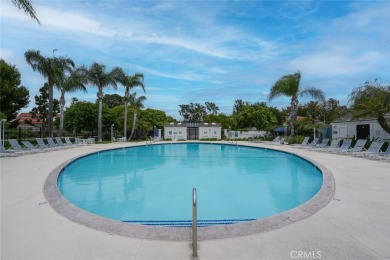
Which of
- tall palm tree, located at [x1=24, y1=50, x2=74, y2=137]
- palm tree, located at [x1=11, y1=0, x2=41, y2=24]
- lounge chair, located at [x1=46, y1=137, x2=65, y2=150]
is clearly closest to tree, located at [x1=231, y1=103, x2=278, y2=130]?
tall palm tree, located at [x1=24, y1=50, x2=74, y2=137]

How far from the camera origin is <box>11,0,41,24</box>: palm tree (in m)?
7.87

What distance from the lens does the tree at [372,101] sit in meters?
15.5

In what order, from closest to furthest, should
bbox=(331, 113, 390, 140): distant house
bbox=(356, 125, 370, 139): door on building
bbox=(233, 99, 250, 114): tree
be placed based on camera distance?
bbox=(331, 113, 390, 140): distant house < bbox=(356, 125, 370, 139): door on building < bbox=(233, 99, 250, 114): tree

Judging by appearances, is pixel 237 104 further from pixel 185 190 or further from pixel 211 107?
pixel 185 190

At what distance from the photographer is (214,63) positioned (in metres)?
28.5

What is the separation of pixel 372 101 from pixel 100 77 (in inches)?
996

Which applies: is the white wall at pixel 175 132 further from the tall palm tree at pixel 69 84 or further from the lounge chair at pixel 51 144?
the lounge chair at pixel 51 144

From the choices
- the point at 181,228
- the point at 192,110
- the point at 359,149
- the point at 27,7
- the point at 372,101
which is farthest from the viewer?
the point at 192,110

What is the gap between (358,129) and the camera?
76.5 ft

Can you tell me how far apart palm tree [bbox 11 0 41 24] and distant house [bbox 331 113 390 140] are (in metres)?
21.8

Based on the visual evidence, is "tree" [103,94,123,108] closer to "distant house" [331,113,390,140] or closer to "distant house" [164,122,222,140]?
"distant house" [164,122,222,140]

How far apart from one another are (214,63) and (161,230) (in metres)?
26.4

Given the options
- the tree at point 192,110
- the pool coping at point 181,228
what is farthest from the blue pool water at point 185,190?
the tree at point 192,110

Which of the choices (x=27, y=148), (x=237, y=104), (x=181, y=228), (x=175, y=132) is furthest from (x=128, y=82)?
(x=237, y=104)
